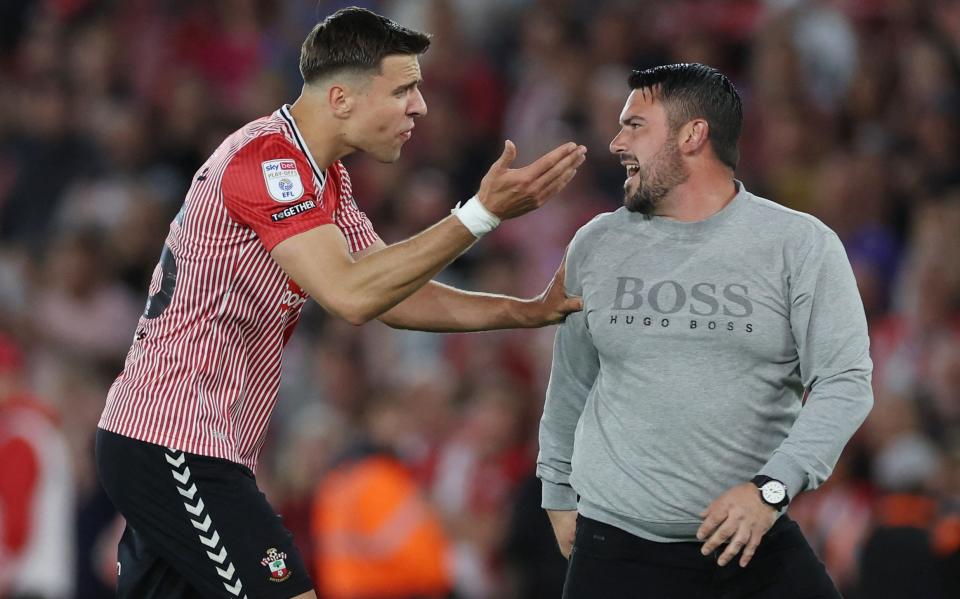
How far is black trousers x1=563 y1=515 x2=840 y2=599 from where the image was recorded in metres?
4.59

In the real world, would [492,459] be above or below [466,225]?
below

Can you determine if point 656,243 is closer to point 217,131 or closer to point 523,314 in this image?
point 523,314

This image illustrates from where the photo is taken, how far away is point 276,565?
465 centimetres

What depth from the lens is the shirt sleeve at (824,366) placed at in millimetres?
4363

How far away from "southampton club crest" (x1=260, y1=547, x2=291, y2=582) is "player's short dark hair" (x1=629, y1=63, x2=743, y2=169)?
67.1 inches

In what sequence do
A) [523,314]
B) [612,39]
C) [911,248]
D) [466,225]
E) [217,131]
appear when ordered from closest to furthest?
[466,225]
[523,314]
[911,248]
[612,39]
[217,131]

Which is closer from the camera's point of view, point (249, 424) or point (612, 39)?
point (249, 424)

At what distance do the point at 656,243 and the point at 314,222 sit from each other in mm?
1008

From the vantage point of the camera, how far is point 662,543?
468 cm

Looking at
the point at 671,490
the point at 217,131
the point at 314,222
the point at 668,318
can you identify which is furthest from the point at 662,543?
the point at 217,131

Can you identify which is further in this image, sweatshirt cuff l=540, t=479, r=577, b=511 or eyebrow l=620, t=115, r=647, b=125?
sweatshirt cuff l=540, t=479, r=577, b=511

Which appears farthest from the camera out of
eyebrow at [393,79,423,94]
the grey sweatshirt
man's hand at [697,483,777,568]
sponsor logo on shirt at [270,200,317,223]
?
eyebrow at [393,79,423,94]

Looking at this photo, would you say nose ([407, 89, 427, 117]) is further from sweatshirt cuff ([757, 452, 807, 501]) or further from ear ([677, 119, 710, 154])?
sweatshirt cuff ([757, 452, 807, 501])

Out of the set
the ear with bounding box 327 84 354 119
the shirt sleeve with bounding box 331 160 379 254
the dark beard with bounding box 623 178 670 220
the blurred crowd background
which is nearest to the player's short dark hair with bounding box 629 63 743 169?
the dark beard with bounding box 623 178 670 220
